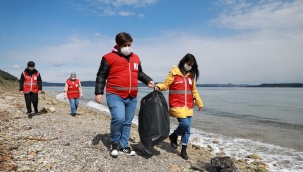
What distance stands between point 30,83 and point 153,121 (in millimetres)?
5586

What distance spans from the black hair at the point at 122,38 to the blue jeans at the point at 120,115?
924 millimetres

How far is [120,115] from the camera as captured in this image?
3.81 metres

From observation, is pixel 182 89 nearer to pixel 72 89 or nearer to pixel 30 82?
pixel 30 82

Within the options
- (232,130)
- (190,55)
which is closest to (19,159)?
(190,55)

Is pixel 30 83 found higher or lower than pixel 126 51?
lower

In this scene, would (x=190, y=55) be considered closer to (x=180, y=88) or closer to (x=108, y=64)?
(x=180, y=88)

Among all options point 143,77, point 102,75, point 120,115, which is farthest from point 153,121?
point 102,75

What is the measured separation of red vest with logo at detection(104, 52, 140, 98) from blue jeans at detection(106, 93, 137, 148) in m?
0.12

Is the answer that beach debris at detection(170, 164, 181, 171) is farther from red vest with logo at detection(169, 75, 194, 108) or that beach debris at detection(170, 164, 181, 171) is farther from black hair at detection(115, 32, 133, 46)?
black hair at detection(115, 32, 133, 46)

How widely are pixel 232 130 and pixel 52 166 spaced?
8820 millimetres

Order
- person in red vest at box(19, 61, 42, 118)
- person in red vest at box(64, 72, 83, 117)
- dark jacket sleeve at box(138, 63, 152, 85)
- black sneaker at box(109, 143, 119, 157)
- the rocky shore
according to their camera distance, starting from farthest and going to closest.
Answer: person in red vest at box(64, 72, 83, 117) < person in red vest at box(19, 61, 42, 118) < dark jacket sleeve at box(138, 63, 152, 85) < black sneaker at box(109, 143, 119, 157) < the rocky shore

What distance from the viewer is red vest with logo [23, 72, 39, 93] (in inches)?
301

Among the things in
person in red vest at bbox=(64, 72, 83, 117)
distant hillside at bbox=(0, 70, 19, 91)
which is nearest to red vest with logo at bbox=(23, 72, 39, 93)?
person in red vest at bbox=(64, 72, 83, 117)

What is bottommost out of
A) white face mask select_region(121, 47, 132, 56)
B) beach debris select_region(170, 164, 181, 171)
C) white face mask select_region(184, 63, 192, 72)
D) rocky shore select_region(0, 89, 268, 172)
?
beach debris select_region(170, 164, 181, 171)
